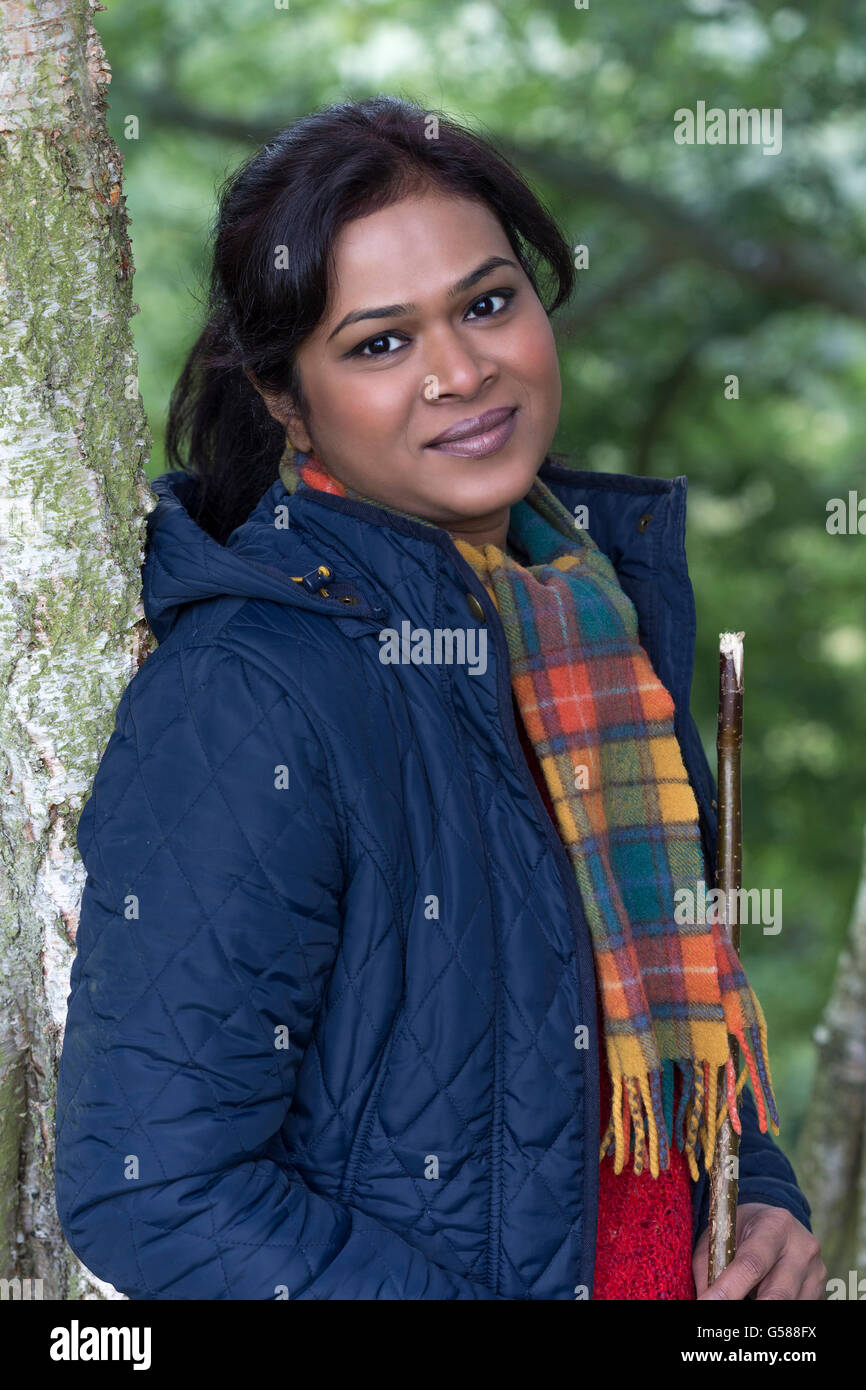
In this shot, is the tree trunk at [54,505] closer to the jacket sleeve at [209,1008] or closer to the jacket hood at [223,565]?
the jacket hood at [223,565]

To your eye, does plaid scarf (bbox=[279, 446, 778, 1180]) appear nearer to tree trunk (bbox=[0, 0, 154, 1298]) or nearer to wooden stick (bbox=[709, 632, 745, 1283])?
wooden stick (bbox=[709, 632, 745, 1283])

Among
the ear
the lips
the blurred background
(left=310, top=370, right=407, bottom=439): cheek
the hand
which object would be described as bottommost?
the hand

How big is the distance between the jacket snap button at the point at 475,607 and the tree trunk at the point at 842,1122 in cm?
192

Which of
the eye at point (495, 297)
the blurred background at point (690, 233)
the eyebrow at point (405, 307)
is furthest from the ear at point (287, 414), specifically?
the blurred background at point (690, 233)

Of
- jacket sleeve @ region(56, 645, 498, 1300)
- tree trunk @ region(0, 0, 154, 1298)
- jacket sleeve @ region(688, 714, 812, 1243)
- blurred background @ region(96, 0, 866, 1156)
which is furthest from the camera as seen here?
blurred background @ region(96, 0, 866, 1156)

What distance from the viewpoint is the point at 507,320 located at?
1833mm

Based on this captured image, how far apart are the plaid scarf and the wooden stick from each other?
0.11ft

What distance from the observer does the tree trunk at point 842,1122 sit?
10.7ft

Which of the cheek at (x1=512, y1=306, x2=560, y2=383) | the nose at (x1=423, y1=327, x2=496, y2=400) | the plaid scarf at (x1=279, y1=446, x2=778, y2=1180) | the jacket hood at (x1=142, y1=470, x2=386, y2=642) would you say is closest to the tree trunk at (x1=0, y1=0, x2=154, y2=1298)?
the jacket hood at (x1=142, y1=470, x2=386, y2=642)

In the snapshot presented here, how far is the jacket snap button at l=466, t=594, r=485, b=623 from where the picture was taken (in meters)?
1.71

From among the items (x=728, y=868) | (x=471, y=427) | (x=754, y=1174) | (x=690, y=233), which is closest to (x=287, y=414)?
(x=471, y=427)

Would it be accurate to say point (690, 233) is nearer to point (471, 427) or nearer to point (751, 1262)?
point (471, 427)

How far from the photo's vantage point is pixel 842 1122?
11.0 ft
